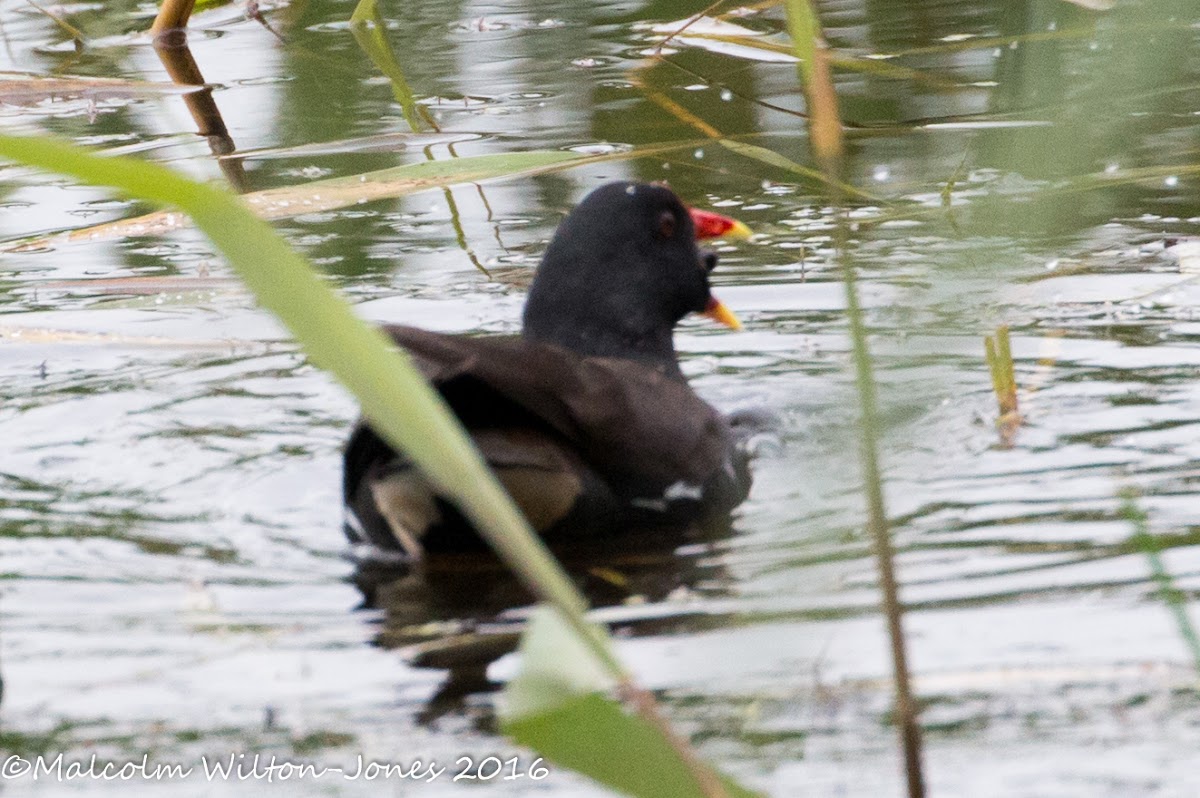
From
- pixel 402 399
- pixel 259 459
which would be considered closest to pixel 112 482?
pixel 259 459

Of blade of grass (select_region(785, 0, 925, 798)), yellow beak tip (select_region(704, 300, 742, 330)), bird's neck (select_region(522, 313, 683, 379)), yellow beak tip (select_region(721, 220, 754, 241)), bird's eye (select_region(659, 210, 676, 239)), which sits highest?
blade of grass (select_region(785, 0, 925, 798))

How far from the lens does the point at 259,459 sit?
4141 millimetres

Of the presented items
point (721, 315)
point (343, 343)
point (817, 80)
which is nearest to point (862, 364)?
point (817, 80)

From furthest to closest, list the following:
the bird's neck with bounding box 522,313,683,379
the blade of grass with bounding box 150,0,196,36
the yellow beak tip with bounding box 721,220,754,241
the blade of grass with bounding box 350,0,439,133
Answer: the blade of grass with bounding box 150,0,196,36 < the blade of grass with bounding box 350,0,439,133 < the yellow beak tip with bounding box 721,220,754,241 < the bird's neck with bounding box 522,313,683,379

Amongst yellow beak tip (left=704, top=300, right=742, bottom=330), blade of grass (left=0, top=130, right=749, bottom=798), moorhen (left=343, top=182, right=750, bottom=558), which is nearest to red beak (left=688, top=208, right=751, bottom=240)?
yellow beak tip (left=704, top=300, right=742, bottom=330)

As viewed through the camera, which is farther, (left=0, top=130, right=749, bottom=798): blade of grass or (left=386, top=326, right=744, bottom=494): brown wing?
(left=386, top=326, right=744, bottom=494): brown wing

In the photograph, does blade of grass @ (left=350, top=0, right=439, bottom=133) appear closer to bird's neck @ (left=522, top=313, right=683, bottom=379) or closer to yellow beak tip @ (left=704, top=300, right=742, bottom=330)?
yellow beak tip @ (left=704, top=300, right=742, bottom=330)

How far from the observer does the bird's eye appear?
177 inches

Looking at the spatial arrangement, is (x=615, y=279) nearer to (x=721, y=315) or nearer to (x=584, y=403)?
(x=721, y=315)

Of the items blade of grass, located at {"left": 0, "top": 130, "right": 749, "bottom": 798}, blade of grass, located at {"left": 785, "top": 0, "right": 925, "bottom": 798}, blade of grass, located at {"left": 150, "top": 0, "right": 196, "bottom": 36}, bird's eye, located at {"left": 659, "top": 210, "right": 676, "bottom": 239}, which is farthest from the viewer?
blade of grass, located at {"left": 150, "top": 0, "right": 196, "bottom": 36}

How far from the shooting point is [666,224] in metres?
4.51

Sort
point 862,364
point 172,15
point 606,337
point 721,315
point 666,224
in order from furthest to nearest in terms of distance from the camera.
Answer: point 172,15, point 721,315, point 666,224, point 606,337, point 862,364

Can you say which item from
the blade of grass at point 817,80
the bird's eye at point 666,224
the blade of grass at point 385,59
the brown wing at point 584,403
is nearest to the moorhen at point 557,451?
the brown wing at point 584,403

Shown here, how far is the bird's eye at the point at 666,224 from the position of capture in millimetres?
4488
